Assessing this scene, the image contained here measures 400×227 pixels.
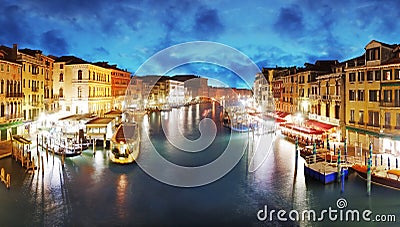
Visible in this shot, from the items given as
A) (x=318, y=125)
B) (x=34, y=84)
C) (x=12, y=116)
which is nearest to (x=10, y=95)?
(x=12, y=116)

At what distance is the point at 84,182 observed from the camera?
18.8 meters

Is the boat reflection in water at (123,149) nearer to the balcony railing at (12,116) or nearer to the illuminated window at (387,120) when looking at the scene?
the balcony railing at (12,116)

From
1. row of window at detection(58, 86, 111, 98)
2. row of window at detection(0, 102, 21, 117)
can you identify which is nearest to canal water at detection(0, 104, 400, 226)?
row of window at detection(0, 102, 21, 117)

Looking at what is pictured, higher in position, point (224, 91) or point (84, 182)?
point (224, 91)

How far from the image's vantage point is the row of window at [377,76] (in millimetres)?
22009

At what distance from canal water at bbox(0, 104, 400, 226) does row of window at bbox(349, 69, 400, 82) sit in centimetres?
776

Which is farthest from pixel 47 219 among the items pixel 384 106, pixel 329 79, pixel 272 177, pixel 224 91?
pixel 224 91

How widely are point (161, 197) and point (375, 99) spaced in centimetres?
1700

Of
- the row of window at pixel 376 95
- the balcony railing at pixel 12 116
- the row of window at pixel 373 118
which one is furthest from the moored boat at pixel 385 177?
the balcony railing at pixel 12 116

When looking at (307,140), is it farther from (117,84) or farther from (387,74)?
(117,84)

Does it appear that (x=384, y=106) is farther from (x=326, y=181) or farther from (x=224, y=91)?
(x=224, y=91)

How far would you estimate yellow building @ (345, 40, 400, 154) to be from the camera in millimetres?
22125

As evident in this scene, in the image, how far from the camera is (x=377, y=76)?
23.5 m

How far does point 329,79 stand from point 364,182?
561 inches
